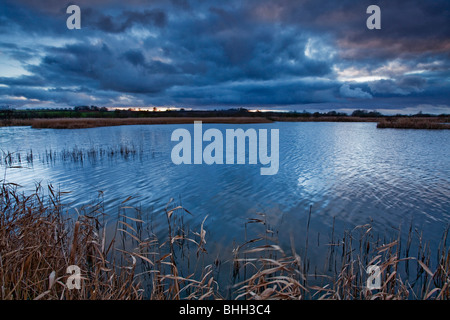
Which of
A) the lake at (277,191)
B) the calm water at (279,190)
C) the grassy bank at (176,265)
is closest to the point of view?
the grassy bank at (176,265)

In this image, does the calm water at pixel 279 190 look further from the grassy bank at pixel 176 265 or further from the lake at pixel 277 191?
the grassy bank at pixel 176 265

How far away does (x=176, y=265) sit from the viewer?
5957 millimetres

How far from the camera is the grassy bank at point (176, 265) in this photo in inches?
160

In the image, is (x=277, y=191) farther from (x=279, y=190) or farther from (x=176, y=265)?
(x=176, y=265)

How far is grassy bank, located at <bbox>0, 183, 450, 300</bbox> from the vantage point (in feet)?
13.3

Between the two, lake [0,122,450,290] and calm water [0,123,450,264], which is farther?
calm water [0,123,450,264]

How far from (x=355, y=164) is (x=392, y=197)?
8.02 m

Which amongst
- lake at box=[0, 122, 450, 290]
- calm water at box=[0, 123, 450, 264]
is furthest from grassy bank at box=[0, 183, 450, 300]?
calm water at box=[0, 123, 450, 264]

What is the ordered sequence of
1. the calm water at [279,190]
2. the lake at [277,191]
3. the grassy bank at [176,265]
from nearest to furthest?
the grassy bank at [176,265] < the lake at [277,191] < the calm water at [279,190]

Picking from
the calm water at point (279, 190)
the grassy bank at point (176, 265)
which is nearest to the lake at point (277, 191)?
the calm water at point (279, 190)

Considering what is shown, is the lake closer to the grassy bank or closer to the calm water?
the calm water

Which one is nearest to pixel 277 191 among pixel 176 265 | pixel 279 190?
pixel 279 190
